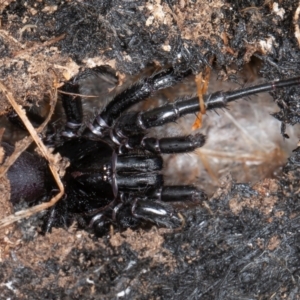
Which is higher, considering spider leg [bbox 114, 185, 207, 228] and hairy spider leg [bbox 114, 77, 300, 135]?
hairy spider leg [bbox 114, 77, 300, 135]

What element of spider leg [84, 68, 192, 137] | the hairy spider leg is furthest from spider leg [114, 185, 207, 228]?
spider leg [84, 68, 192, 137]

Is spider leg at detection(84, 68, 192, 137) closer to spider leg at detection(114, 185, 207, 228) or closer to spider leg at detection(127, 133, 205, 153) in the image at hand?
spider leg at detection(127, 133, 205, 153)

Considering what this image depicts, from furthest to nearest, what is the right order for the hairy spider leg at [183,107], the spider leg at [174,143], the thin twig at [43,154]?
the spider leg at [174,143] → the thin twig at [43,154] → the hairy spider leg at [183,107]

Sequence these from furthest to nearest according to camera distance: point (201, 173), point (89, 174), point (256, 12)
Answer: point (201, 173) < point (89, 174) < point (256, 12)

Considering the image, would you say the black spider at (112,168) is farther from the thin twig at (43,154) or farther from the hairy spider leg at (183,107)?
the thin twig at (43,154)

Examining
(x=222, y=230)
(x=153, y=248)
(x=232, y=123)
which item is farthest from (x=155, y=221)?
(x=232, y=123)

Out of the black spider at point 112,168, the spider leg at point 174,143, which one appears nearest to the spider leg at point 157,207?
the black spider at point 112,168

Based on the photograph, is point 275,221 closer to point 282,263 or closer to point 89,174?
point 282,263
